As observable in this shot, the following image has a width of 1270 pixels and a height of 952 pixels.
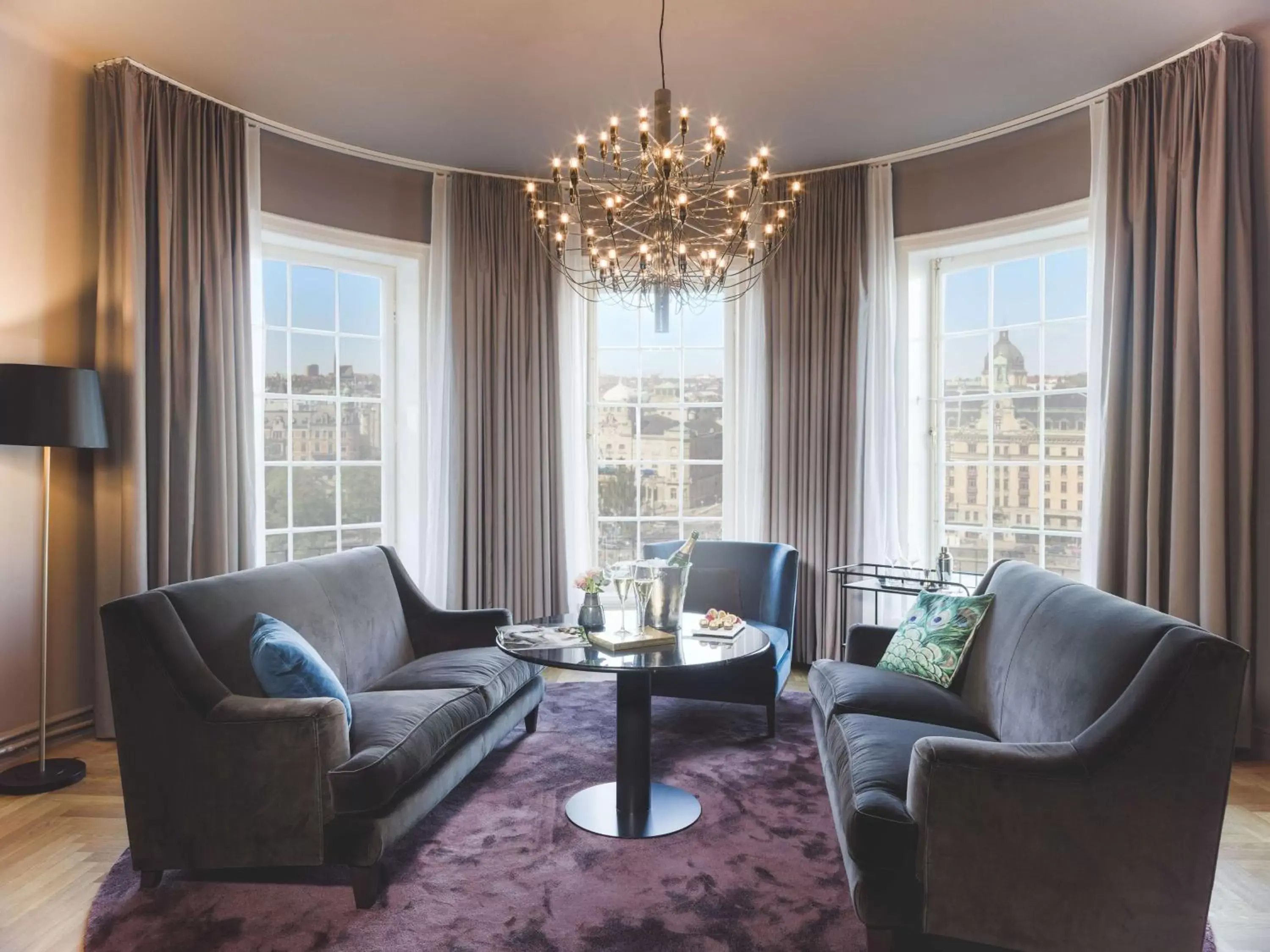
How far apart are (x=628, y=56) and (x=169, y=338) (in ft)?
7.56

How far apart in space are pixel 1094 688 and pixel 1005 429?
2709 millimetres

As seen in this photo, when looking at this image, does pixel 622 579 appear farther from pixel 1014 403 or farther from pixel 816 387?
pixel 1014 403

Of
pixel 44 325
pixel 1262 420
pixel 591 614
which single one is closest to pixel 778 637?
pixel 591 614

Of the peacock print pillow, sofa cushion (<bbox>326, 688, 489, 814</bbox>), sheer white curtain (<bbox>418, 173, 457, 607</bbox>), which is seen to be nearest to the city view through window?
sheer white curtain (<bbox>418, 173, 457, 607</bbox>)

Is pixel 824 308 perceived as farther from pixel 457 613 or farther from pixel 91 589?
pixel 91 589

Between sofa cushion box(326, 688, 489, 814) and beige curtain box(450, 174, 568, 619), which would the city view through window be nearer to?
beige curtain box(450, 174, 568, 619)

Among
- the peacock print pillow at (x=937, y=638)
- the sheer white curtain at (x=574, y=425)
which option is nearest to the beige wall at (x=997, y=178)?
the sheer white curtain at (x=574, y=425)

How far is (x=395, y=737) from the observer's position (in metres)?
2.39

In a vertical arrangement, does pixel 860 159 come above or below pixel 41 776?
above

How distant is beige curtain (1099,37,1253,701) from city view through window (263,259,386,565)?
375cm

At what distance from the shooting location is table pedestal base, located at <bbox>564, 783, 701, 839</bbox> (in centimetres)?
268

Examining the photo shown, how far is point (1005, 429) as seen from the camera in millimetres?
4457

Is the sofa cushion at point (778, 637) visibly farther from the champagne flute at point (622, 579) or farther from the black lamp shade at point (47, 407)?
the black lamp shade at point (47, 407)

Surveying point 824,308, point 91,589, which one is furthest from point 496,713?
point 824,308
